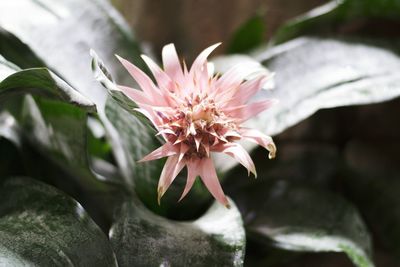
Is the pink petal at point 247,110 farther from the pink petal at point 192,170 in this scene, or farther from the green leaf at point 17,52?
the green leaf at point 17,52

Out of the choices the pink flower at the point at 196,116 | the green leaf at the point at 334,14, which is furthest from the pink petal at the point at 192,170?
the green leaf at the point at 334,14

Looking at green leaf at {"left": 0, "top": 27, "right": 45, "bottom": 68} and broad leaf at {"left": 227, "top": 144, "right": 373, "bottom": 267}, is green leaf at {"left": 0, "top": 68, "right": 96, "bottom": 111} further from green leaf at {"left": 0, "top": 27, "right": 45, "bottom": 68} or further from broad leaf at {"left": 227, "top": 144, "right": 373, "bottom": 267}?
broad leaf at {"left": 227, "top": 144, "right": 373, "bottom": 267}

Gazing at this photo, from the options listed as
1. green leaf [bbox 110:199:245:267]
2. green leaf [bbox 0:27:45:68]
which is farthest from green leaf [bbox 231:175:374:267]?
green leaf [bbox 0:27:45:68]

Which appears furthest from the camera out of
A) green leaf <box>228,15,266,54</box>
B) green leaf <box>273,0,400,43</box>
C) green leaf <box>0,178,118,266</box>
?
green leaf <box>228,15,266,54</box>

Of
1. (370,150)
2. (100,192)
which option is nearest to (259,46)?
(370,150)

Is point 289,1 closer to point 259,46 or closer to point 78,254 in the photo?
point 259,46

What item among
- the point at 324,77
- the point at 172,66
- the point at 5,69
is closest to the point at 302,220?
the point at 324,77
